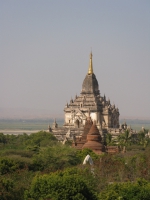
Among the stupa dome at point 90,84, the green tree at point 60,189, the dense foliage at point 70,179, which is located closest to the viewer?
the green tree at point 60,189

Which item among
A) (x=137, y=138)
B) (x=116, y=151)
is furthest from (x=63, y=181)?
(x=137, y=138)

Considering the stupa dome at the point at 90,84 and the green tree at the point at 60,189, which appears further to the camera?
the stupa dome at the point at 90,84

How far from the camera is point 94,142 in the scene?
77.2 m

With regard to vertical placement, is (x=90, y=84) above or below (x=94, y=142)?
above

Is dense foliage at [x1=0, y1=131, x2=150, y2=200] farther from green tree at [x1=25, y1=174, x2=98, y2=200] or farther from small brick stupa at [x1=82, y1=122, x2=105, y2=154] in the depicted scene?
small brick stupa at [x1=82, y1=122, x2=105, y2=154]

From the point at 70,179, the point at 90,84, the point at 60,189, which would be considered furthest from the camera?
the point at 90,84

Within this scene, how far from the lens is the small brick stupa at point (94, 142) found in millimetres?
76000

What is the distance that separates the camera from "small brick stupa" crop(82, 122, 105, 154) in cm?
7600

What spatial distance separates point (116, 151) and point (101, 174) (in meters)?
29.6

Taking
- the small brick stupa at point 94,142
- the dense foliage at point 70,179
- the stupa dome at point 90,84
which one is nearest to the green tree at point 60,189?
the dense foliage at point 70,179

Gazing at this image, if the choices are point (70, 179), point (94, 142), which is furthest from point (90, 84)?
point (70, 179)

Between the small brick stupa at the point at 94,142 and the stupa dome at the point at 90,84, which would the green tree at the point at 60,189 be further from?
the stupa dome at the point at 90,84

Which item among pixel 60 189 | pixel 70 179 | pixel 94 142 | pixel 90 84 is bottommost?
pixel 60 189

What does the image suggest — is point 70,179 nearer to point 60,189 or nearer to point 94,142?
point 60,189
